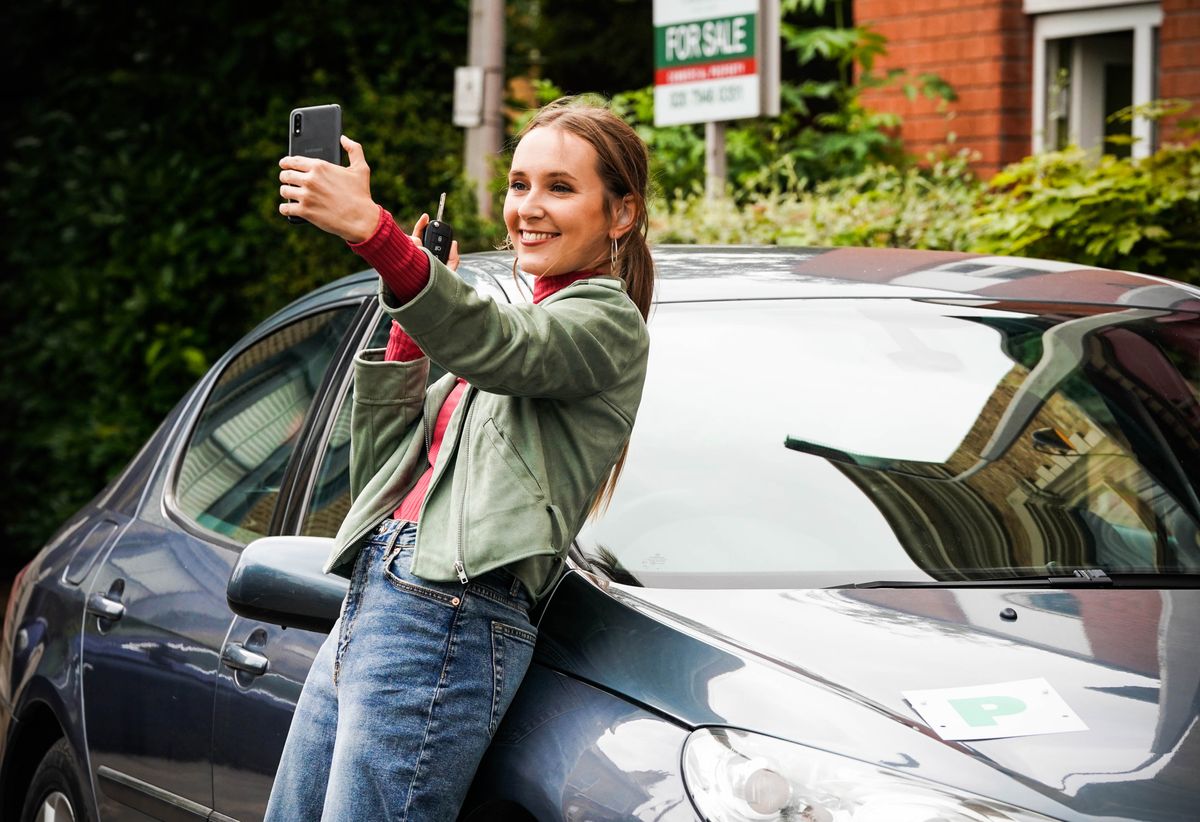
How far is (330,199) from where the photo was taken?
2.16m

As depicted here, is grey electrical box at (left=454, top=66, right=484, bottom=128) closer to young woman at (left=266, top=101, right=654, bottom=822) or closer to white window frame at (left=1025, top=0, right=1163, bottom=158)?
white window frame at (left=1025, top=0, right=1163, bottom=158)

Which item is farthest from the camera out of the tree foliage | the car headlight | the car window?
the tree foliage

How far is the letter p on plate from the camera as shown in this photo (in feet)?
7.34

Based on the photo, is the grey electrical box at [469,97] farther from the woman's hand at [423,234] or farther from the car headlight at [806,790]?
the car headlight at [806,790]

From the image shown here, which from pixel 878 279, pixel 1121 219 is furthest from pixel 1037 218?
pixel 878 279

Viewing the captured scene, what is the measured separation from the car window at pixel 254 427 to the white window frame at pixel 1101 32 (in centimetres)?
514

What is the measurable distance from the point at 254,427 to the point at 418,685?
167 centimetres

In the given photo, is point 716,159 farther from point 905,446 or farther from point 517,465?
point 517,465

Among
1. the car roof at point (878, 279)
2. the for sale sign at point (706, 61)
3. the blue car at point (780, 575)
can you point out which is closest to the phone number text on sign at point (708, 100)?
the for sale sign at point (706, 61)

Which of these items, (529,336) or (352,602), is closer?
(529,336)

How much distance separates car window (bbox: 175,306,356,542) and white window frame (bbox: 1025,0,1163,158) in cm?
514

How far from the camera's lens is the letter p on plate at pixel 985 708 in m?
2.24

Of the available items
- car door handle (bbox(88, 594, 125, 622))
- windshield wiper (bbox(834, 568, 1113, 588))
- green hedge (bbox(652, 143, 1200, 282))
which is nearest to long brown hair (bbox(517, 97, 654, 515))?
windshield wiper (bbox(834, 568, 1113, 588))

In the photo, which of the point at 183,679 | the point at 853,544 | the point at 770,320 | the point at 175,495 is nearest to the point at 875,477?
the point at 853,544
